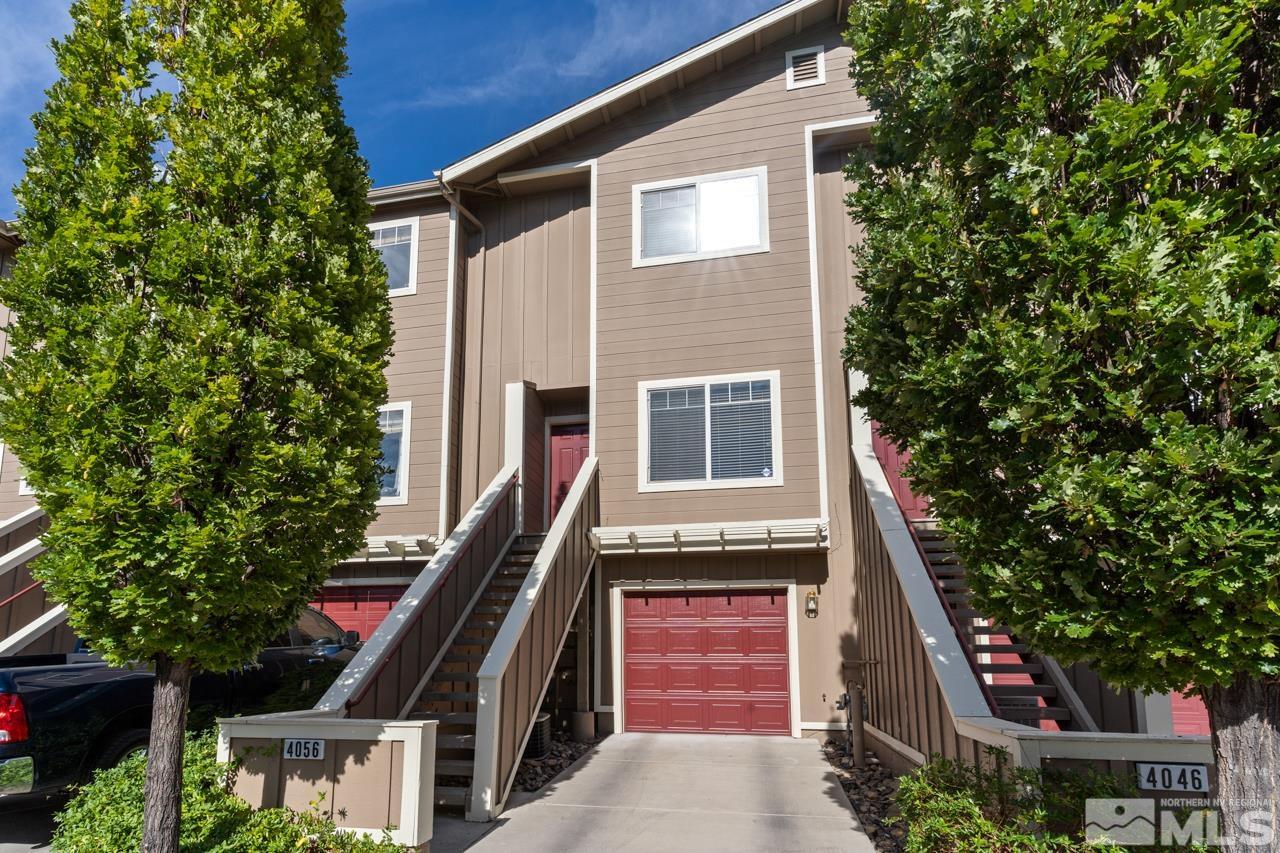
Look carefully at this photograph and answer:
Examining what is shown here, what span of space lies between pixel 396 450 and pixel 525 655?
5.32m

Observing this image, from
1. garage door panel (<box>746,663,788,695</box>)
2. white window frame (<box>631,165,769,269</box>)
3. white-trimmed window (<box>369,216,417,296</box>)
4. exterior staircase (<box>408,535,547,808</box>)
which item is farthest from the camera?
white-trimmed window (<box>369,216,417,296</box>)

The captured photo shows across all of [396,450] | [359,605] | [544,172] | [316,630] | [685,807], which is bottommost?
[685,807]

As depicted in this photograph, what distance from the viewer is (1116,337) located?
374 centimetres

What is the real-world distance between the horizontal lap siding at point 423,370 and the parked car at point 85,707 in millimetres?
3715

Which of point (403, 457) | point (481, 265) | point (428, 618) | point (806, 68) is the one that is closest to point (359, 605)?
point (403, 457)

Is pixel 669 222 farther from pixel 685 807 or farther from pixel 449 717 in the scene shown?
pixel 685 807

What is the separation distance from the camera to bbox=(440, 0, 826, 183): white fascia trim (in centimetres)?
1123

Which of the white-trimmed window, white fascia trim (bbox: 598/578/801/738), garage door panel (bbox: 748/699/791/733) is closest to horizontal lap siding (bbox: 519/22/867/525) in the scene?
white fascia trim (bbox: 598/578/801/738)

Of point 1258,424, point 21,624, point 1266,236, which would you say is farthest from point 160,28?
point 21,624

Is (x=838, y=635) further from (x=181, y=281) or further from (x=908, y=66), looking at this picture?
(x=181, y=281)

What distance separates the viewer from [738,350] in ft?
35.7

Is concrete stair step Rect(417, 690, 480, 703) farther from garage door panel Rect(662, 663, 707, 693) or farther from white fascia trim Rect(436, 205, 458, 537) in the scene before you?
white fascia trim Rect(436, 205, 458, 537)

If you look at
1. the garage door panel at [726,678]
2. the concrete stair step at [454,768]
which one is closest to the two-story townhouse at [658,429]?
the garage door panel at [726,678]

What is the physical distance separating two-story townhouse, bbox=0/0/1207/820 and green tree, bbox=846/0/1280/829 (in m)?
3.71
